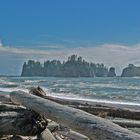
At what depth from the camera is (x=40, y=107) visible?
608 centimetres

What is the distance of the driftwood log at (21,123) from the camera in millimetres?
6055

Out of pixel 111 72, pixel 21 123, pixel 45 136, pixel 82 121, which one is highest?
pixel 111 72

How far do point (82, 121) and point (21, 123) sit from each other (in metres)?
1.51

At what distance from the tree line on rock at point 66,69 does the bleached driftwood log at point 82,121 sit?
121 meters

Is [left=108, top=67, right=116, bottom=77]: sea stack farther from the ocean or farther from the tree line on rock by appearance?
the ocean

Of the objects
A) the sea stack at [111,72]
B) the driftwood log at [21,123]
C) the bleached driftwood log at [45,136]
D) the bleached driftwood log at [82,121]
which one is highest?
the sea stack at [111,72]

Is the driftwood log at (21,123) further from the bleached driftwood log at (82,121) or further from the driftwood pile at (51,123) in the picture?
the bleached driftwood log at (82,121)

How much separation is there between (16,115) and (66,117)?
46.3 inches

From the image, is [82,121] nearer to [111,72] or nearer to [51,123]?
[51,123]

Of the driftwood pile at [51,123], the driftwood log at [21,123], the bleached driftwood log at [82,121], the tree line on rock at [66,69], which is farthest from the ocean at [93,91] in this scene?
the tree line on rock at [66,69]

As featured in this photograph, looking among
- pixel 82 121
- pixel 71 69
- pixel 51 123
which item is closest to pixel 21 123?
pixel 51 123

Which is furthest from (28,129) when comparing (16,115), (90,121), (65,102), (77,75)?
(77,75)

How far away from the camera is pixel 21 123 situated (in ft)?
19.9

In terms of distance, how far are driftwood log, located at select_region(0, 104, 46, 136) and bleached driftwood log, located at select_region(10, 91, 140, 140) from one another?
0.15 m
